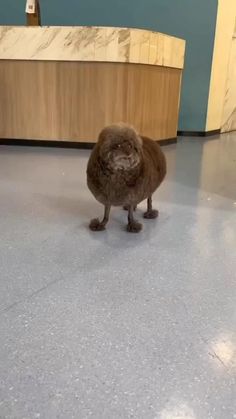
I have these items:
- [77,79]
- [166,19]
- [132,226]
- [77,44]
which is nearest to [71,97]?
[77,79]

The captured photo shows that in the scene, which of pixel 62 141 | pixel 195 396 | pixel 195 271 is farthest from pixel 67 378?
pixel 62 141

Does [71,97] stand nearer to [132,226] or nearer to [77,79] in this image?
[77,79]

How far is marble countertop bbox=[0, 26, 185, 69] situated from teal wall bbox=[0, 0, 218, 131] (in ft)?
4.42

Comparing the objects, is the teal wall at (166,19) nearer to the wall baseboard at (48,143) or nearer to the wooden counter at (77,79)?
the wooden counter at (77,79)

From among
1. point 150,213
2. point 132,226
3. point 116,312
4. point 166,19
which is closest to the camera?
point 116,312

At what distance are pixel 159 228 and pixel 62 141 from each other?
1.97 m

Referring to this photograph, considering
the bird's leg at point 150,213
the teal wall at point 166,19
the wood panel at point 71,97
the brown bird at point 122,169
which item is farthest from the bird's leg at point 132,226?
the teal wall at point 166,19

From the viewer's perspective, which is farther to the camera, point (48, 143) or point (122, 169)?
point (48, 143)

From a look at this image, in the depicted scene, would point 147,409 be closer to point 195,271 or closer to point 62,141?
point 195,271

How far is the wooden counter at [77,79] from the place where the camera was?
116 inches

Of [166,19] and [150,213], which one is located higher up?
[166,19]

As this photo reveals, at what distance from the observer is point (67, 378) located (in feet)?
2.50

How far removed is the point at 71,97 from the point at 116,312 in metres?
2.54

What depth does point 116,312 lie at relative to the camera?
988mm
